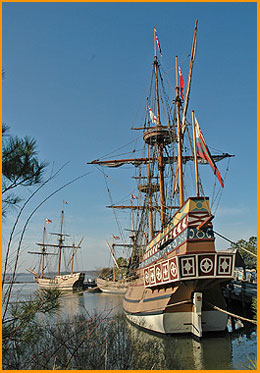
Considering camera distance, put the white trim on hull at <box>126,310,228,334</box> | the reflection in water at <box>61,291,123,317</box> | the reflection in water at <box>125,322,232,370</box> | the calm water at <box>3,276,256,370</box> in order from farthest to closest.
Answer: the reflection in water at <box>61,291,123,317</box> < the white trim on hull at <box>126,310,228,334</box> < the calm water at <box>3,276,256,370</box> < the reflection in water at <box>125,322,232,370</box>

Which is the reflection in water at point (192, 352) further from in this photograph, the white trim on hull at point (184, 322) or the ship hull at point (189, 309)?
the ship hull at point (189, 309)

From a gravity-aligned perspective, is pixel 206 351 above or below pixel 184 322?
below

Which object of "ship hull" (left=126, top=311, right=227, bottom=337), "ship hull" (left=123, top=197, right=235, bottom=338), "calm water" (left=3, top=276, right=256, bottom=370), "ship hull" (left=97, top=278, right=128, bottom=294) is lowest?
"ship hull" (left=97, top=278, right=128, bottom=294)

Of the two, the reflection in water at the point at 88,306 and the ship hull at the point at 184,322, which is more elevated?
the ship hull at the point at 184,322

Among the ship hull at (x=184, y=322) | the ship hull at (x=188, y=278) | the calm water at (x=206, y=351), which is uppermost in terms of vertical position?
the ship hull at (x=188, y=278)

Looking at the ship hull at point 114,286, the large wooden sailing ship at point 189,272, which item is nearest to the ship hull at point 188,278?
the large wooden sailing ship at point 189,272

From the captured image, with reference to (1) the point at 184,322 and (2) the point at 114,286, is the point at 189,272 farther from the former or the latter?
(2) the point at 114,286

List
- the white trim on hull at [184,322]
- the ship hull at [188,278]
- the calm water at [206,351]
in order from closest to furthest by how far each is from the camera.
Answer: the calm water at [206,351]
the ship hull at [188,278]
the white trim on hull at [184,322]

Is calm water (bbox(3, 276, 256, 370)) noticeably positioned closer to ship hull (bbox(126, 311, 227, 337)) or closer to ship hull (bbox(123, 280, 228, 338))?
ship hull (bbox(126, 311, 227, 337))

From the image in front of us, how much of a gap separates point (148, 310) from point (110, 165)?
46.5 ft

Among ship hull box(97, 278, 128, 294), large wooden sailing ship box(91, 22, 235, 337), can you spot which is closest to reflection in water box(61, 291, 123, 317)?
large wooden sailing ship box(91, 22, 235, 337)

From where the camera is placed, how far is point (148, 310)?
16578 millimetres

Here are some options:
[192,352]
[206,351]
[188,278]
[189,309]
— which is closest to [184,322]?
A: [189,309]

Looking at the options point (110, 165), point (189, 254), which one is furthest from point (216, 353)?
point (110, 165)
